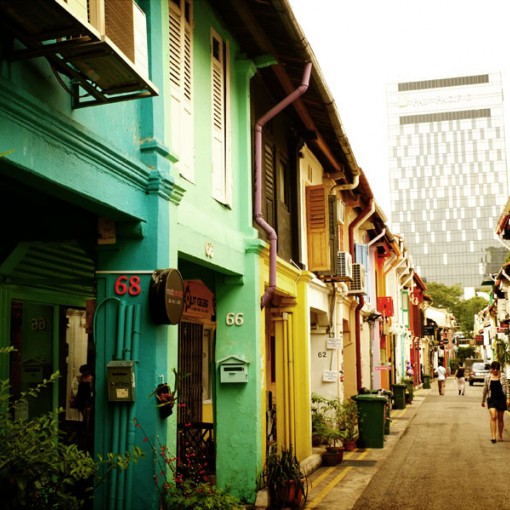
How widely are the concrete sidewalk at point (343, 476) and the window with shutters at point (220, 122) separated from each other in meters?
4.25

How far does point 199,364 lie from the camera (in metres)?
12.8

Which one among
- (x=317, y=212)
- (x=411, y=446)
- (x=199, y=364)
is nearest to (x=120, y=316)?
(x=199, y=364)

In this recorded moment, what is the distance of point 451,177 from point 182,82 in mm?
149602

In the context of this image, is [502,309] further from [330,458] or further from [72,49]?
[72,49]

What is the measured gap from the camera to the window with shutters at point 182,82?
7355 mm

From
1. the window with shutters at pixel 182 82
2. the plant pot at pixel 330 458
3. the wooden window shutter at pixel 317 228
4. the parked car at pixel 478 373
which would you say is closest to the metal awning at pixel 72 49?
the window with shutters at pixel 182 82

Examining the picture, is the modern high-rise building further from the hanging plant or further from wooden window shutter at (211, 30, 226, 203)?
the hanging plant

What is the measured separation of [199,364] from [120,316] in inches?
269

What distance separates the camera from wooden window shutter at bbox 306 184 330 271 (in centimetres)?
1333

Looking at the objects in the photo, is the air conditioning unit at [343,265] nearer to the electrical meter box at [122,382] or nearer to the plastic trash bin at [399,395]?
the electrical meter box at [122,382]

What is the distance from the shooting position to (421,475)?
11727mm

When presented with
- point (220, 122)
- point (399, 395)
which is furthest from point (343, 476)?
point (399, 395)

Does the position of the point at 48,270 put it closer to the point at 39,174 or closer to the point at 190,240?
the point at 190,240

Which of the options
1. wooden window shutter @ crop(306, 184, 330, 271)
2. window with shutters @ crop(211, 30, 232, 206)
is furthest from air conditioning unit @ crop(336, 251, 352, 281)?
window with shutters @ crop(211, 30, 232, 206)
